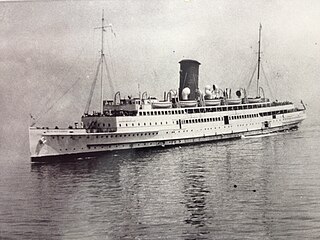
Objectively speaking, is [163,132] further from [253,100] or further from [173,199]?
[173,199]

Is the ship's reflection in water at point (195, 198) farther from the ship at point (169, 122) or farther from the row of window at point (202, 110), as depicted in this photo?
the row of window at point (202, 110)

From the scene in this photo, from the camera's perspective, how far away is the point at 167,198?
19.2 feet

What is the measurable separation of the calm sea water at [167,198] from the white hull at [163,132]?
562mm

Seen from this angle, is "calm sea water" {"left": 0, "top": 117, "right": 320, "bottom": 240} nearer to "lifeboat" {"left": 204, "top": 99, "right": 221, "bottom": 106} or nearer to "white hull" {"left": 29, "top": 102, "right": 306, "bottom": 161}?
"white hull" {"left": 29, "top": 102, "right": 306, "bottom": 161}

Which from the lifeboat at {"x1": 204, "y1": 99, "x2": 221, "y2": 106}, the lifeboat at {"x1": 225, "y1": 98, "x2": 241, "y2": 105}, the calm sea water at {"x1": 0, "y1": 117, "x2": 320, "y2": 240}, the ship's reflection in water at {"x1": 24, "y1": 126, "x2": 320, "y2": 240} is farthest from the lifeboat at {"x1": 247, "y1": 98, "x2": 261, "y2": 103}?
the ship's reflection in water at {"x1": 24, "y1": 126, "x2": 320, "y2": 240}

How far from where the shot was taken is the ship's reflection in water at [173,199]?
482 cm

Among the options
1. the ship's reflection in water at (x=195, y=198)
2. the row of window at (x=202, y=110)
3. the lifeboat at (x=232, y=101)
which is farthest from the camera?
the lifeboat at (x=232, y=101)

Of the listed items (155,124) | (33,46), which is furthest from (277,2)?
(155,124)

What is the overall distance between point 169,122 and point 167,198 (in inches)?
205

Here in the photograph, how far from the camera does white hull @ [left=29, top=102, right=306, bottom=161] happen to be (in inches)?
361

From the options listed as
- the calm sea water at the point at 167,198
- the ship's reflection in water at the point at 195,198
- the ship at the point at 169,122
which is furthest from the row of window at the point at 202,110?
the ship's reflection in water at the point at 195,198

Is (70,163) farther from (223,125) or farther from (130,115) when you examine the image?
(223,125)

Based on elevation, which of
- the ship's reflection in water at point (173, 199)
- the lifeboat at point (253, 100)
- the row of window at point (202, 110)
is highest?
the lifeboat at point (253, 100)

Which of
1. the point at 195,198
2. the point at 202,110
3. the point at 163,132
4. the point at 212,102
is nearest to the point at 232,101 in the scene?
the point at 212,102
